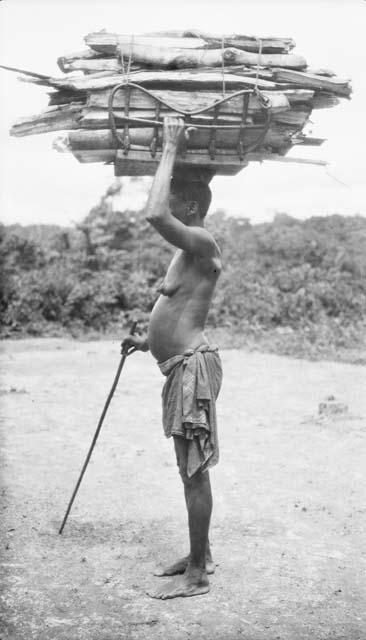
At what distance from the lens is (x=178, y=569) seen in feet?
11.4

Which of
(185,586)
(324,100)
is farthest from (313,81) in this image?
(185,586)

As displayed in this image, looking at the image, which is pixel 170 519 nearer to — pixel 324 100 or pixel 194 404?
pixel 194 404

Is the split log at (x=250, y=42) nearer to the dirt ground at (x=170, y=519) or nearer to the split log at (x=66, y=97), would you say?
the split log at (x=66, y=97)

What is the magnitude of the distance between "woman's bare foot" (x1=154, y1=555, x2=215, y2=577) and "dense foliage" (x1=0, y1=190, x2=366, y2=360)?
26.8 ft

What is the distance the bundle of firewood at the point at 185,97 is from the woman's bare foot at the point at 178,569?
6.30 feet

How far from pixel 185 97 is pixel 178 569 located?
2.22m

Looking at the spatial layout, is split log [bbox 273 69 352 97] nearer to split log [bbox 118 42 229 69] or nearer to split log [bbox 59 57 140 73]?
split log [bbox 118 42 229 69]

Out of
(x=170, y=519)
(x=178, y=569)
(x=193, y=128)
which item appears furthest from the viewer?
(x=170, y=519)

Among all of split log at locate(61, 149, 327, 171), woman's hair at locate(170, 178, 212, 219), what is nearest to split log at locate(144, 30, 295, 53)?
split log at locate(61, 149, 327, 171)

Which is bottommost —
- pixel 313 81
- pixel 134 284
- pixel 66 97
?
pixel 134 284

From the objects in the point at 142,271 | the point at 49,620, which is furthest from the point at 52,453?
the point at 142,271

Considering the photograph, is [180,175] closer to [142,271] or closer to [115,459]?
[115,459]

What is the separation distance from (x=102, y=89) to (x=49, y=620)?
225 centimetres

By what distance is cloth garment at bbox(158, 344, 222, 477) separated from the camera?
10.6 ft
